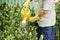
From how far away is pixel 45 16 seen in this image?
3.22m

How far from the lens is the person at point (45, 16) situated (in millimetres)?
3152

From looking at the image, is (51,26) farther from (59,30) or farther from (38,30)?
(59,30)

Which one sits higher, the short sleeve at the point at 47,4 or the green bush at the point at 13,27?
the short sleeve at the point at 47,4

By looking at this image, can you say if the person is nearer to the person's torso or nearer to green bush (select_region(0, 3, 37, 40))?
the person's torso

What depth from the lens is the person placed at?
3152mm

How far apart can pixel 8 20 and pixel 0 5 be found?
0.84 metres

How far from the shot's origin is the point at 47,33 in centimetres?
332

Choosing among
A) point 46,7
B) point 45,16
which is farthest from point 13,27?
point 46,7

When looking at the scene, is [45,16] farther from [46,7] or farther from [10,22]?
[10,22]

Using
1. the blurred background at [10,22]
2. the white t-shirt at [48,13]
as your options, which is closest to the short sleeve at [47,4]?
the white t-shirt at [48,13]

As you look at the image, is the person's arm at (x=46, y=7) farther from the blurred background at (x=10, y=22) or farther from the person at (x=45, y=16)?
the blurred background at (x=10, y=22)

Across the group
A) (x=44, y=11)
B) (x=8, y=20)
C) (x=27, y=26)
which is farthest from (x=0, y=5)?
(x=44, y=11)

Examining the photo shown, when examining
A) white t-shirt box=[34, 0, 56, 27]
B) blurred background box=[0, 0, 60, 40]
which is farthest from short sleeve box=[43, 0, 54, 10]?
blurred background box=[0, 0, 60, 40]

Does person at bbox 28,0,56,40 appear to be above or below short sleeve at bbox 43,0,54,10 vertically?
below
